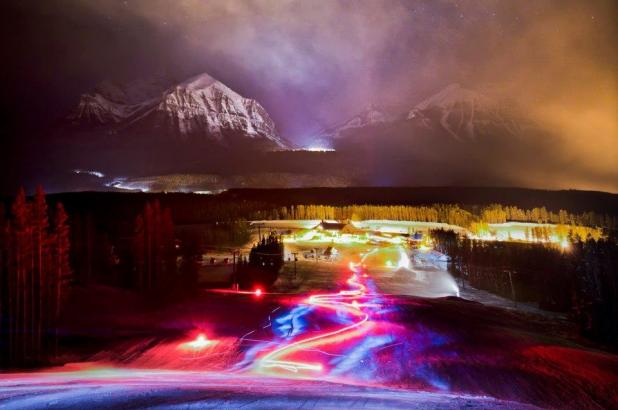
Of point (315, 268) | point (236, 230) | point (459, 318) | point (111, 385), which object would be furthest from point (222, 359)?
point (236, 230)

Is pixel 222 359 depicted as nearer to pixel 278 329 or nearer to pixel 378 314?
pixel 278 329

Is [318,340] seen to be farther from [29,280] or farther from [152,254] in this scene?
[152,254]

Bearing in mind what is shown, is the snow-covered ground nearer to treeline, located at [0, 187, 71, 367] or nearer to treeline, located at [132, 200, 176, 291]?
treeline, located at [0, 187, 71, 367]

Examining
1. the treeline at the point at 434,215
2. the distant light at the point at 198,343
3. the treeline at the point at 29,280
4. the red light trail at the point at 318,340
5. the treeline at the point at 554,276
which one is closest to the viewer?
the red light trail at the point at 318,340

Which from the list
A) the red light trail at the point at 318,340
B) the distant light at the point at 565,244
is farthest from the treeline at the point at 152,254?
the distant light at the point at 565,244

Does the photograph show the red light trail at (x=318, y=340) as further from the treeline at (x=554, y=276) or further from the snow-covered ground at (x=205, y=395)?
the treeline at (x=554, y=276)

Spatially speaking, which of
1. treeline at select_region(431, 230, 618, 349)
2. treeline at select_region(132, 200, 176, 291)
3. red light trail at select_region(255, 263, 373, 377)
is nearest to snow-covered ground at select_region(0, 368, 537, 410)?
red light trail at select_region(255, 263, 373, 377)
